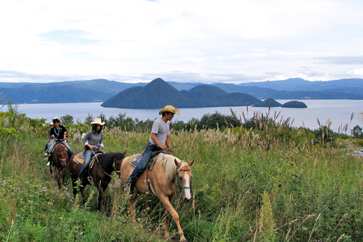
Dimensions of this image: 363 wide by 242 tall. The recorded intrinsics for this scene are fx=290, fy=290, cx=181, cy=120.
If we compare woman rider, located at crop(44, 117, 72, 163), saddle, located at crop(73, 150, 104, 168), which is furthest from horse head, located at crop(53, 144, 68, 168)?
saddle, located at crop(73, 150, 104, 168)

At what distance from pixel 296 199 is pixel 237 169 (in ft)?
8.04

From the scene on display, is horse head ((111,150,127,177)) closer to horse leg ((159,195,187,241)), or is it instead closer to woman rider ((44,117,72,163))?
horse leg ((159,195,187,241))

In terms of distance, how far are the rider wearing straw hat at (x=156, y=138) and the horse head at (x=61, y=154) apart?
417 cm

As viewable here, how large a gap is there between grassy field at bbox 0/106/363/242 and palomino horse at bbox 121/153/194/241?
1.16 ft

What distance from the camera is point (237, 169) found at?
7801mm

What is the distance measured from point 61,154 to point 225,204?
20.1ft

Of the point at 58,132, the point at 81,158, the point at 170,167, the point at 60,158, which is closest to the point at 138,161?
the point at 170,167

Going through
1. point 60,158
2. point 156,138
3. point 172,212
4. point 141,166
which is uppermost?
point 156,138

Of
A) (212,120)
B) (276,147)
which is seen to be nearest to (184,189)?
(276,147)

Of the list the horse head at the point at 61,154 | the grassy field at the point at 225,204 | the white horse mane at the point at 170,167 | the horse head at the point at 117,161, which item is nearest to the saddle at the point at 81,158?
the horse head at the point at 117,161

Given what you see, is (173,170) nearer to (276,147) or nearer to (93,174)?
(93,174)

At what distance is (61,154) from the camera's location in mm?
9945

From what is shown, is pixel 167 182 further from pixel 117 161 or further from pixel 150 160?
pixel 117 161

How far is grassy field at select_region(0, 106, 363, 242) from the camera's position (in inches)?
172
